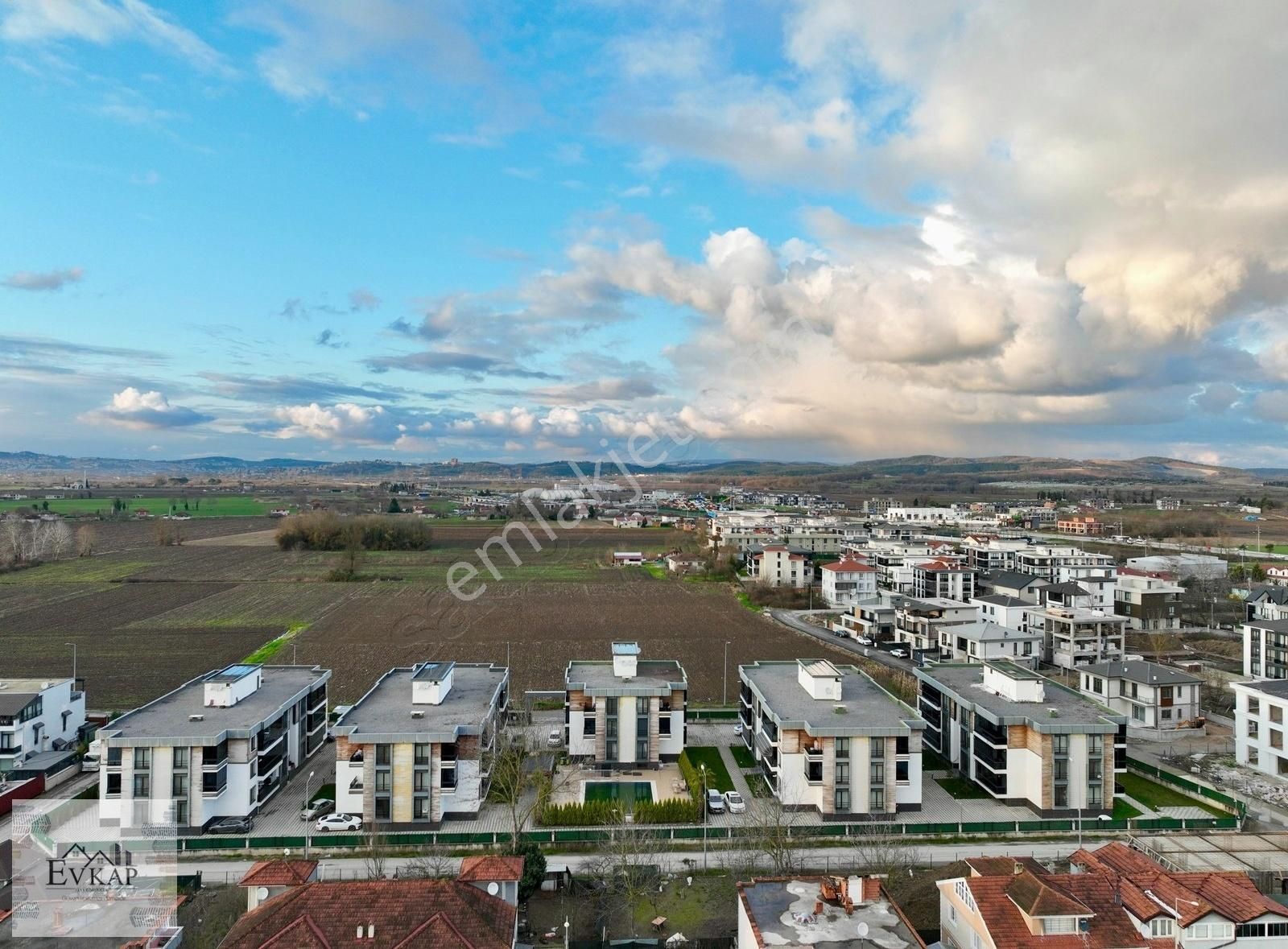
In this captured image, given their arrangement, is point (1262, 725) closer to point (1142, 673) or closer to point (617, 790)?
point (1142, 673)

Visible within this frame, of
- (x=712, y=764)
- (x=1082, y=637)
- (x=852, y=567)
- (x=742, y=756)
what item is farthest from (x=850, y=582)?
(x=712, y=764)

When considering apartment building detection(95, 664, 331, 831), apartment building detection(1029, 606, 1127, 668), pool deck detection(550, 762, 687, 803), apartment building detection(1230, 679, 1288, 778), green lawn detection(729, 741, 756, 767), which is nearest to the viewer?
apartment building detection(95, 664, 331, 831)

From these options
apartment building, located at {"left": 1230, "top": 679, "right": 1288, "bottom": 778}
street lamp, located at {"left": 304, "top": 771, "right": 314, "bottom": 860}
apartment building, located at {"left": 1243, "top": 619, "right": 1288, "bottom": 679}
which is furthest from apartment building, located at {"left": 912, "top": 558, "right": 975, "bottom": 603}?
street lamp, located at {"left": 304, "top": 771, "right": 314, "bottom": 860}

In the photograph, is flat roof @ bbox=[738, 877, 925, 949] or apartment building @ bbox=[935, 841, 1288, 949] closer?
flat roof @ bbox=[738, 877, 925, 949]

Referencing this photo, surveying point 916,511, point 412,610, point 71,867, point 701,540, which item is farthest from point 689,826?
point 916,511

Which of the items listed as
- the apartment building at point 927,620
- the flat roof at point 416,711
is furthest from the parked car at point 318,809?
the apartment building at point 927,620

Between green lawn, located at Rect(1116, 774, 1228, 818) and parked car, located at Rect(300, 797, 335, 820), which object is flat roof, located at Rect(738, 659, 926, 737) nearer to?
green lawn, located at Rect(1116, 774, 1228, 818)

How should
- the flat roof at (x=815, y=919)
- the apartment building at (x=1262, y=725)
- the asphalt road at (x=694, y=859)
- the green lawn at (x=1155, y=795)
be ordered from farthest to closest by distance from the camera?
the apartment building at (x=1262, y=725) → the green lawn at (x=1155, y=795) → the asphalt road at (x=694, y=859) → the flat roof at (x=815, y=919)

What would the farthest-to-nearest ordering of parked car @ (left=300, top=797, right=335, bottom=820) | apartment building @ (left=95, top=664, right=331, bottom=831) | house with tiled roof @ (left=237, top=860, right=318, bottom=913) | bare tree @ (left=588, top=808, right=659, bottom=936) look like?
parked car @ (left=300, top=797, right=335, bottom=820)
apartment building @ (left=95, top=664, right=331, bottom=831)
bare tree @ (left=588, top=808, right=659, bottom=936)
house with tiled roof @ (left=237, top=860, right=318, bottom=913)

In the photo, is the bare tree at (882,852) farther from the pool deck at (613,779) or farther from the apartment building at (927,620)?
the apartment building at (927,620)
